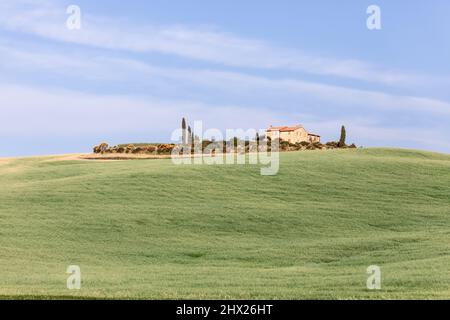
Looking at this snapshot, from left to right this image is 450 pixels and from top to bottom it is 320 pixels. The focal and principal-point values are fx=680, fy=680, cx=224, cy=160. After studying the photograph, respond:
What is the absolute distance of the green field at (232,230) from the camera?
746 inches

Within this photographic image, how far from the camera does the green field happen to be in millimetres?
18938

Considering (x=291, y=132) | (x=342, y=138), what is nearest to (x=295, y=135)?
(x=291, y=132)

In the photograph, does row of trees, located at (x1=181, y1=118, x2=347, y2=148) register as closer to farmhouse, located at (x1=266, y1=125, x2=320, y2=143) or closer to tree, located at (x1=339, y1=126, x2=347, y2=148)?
tree, located at (x1=339, y1=126, x2=347, y2=148)

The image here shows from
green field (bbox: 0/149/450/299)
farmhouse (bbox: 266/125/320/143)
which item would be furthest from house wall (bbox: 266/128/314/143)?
green field (bbox: 0/149/450/299)

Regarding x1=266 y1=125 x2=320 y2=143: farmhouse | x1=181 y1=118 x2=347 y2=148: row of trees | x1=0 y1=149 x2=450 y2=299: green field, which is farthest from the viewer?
x1=266 y1=125 x2=320 y2=143: farmhouse

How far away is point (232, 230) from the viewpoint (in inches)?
1221

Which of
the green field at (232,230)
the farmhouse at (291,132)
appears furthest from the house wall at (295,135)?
the green field at (232,230)

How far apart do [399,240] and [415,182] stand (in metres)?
15.1

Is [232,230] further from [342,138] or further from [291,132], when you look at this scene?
[291,132]

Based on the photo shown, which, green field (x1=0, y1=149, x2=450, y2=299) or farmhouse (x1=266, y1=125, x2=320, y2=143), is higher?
farmhouse (x1=266, y1=125, x2=320, y2=143)

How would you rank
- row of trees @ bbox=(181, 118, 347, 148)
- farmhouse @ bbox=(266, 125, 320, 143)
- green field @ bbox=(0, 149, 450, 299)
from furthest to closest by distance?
farmhouse @ bbox=(266, 125, 320, 143)
row of trees @ bbox=(181, 118, 347, 148)
green field @ bbox=(0, 149, 450, 299)

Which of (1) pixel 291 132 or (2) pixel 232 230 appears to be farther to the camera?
(1) pixel 291 132

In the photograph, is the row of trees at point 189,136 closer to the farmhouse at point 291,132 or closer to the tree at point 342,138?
the tree at point 342,138

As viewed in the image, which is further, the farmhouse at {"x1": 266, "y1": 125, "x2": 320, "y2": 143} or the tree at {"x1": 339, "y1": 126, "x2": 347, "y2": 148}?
the farmhouse at {"x1": 266, "y1": 125, "x2": 320, "y2": 143}
